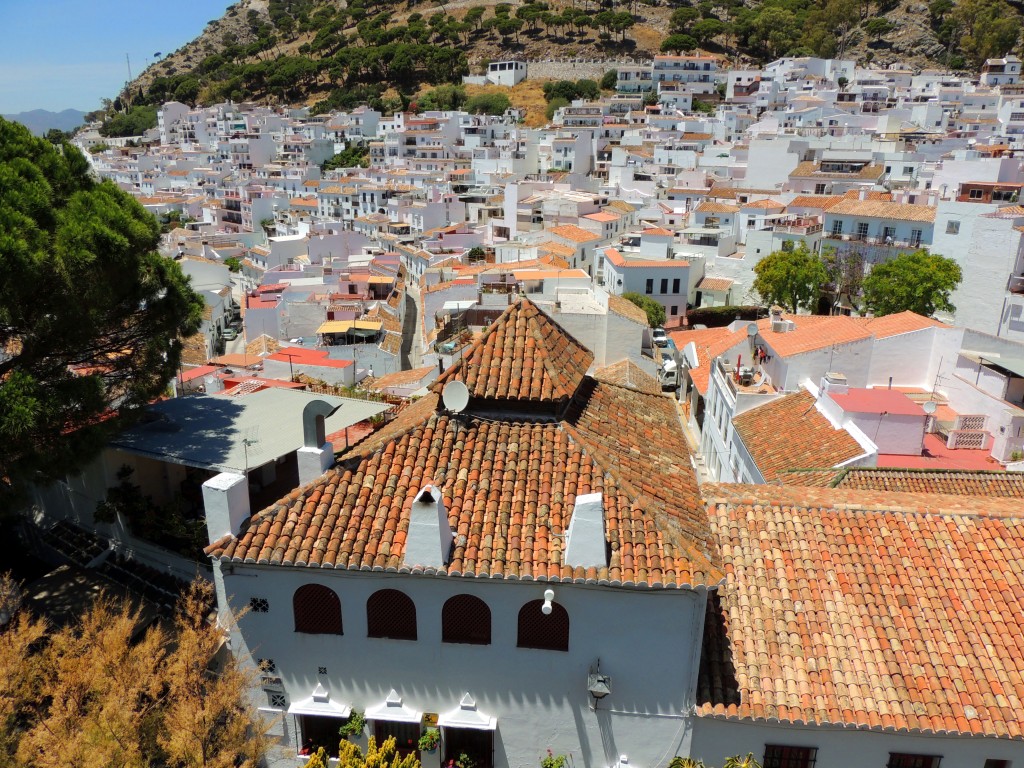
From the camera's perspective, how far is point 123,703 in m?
8.80

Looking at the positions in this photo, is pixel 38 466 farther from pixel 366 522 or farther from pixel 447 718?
pixel 447 718

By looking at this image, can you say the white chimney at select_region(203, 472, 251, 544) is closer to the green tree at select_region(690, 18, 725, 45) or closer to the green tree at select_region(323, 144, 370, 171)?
the green tree at select_region(323, 144, 370, 171)

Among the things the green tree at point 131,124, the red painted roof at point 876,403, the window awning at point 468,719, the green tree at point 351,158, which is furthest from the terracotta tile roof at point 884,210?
the green tree at point 131,124

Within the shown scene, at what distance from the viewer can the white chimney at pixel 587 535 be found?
339 inches

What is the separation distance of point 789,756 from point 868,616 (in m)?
2.21

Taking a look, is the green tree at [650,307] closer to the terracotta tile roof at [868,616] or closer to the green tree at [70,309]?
the terracotta tile roof at [868,616]

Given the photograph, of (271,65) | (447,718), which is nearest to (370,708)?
(447,718)

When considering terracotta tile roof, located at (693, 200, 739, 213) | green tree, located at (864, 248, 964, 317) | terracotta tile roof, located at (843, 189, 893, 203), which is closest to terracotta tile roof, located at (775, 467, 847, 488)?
green tree, located at (864, 248, 964, 317)

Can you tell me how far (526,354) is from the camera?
11.0 m

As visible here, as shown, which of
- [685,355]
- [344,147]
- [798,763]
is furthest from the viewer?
[344,147]

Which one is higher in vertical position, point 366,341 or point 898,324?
point 898,324

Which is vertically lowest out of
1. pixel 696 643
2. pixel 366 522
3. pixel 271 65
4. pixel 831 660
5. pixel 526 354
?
pixel 831 660

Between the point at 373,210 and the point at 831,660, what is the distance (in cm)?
7405

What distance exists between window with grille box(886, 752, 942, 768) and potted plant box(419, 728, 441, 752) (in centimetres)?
593
